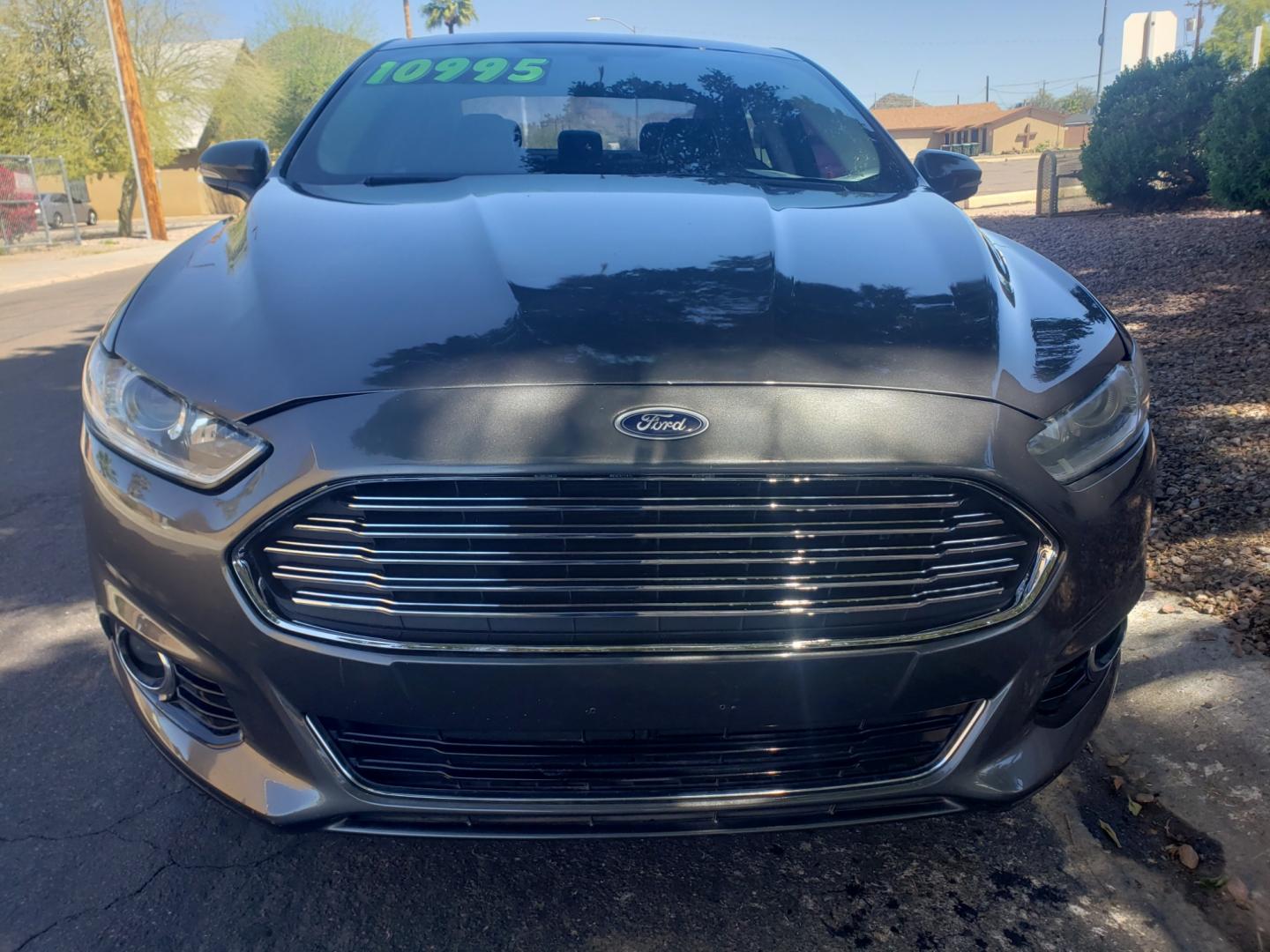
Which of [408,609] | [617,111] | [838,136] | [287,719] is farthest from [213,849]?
[838,136]

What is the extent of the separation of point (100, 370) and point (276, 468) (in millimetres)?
581

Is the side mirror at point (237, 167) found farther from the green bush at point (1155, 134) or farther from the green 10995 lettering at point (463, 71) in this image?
the green bush at point (1155, 134)

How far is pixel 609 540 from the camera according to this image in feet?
5.47

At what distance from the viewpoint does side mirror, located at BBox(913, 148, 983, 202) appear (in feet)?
11.0

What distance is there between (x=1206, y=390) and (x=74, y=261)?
20.3 m

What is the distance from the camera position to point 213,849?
2.28 metres

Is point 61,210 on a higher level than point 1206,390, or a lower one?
lower

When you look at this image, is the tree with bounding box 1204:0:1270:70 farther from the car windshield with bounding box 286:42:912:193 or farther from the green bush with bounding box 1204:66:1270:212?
the car windshield with bounding box 286:42:912:193

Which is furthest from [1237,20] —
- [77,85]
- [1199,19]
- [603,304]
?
[603,304]

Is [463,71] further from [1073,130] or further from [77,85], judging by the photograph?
[1073,130]

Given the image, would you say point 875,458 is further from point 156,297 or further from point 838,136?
point 838,136

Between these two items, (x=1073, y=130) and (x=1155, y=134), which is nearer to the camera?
(x=1155, y=134)

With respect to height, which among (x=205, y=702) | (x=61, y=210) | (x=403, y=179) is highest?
(x=403, y=179)

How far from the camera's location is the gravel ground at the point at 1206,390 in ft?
11.4
